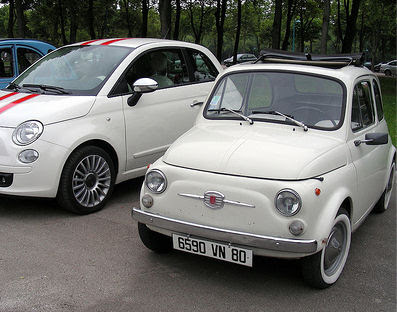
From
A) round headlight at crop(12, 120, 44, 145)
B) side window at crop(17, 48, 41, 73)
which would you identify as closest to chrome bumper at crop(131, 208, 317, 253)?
round headlight at crop(12, 120, 44, 145)

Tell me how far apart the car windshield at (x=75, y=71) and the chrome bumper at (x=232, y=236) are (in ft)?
7.72

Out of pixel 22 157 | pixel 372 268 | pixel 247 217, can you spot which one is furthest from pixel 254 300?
pixel 22 157

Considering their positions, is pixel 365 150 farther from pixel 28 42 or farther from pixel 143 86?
pixel 28 42

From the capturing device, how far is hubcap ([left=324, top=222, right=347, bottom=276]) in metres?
3.84

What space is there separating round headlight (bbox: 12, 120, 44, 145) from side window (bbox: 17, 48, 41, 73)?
15.3 feet

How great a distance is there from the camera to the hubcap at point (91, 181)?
17.7ft

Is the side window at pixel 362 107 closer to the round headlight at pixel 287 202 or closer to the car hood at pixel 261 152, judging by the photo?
the car hood at pixel 261 152

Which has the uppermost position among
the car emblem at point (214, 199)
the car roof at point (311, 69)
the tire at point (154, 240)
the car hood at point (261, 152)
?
the car roof at point (311, 69)

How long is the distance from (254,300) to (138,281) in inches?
36.8

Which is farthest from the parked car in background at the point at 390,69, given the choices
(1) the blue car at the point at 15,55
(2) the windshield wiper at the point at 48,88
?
(2) the windshield wiper at the point at 48,88

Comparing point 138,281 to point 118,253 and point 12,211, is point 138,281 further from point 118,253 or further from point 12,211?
point 12,211

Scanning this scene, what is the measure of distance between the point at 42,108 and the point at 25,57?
4724 mm

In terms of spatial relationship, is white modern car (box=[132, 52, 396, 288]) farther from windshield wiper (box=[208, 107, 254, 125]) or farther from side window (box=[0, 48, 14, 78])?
side window (box=[0, 48, 14, 78])

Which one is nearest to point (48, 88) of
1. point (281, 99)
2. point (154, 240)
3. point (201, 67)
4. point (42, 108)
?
point (42, 108)
